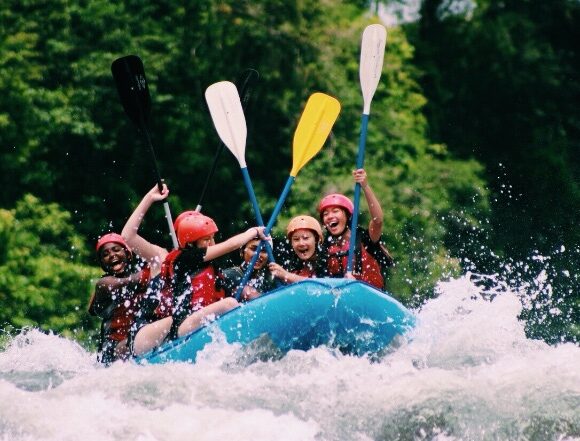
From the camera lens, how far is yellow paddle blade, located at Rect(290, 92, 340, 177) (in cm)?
805

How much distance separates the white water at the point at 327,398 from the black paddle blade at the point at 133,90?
2.24 m

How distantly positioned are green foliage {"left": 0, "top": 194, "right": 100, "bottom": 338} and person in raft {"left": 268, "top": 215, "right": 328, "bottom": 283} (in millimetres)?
4070

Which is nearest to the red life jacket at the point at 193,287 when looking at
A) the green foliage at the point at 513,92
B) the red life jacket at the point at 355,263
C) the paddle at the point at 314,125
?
the red life jacket at the point at 355,263

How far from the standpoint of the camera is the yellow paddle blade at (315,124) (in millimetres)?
8055

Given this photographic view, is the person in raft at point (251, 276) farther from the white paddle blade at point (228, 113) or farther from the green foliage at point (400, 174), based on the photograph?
the green foliage at point (400, 174)

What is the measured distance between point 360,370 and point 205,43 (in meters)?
7.57

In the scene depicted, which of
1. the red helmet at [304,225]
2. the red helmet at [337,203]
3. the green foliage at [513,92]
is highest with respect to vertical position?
the green foliage at [513,92]

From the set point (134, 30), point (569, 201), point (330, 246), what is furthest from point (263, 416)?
point (569, 201)

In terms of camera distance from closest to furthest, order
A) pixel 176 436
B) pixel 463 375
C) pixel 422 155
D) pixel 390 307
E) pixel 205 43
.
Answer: pixel 176 436
pixel 463 375
pixel 390 307
pixel 205 43
pixel 422 155

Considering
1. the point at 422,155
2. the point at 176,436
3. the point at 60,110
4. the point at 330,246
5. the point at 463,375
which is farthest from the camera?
the point at 422,155

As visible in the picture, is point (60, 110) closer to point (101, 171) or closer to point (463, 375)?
point (101, 171)

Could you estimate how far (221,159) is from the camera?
13.1 meters

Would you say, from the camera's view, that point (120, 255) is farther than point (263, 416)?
Yes

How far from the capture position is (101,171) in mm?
12945
